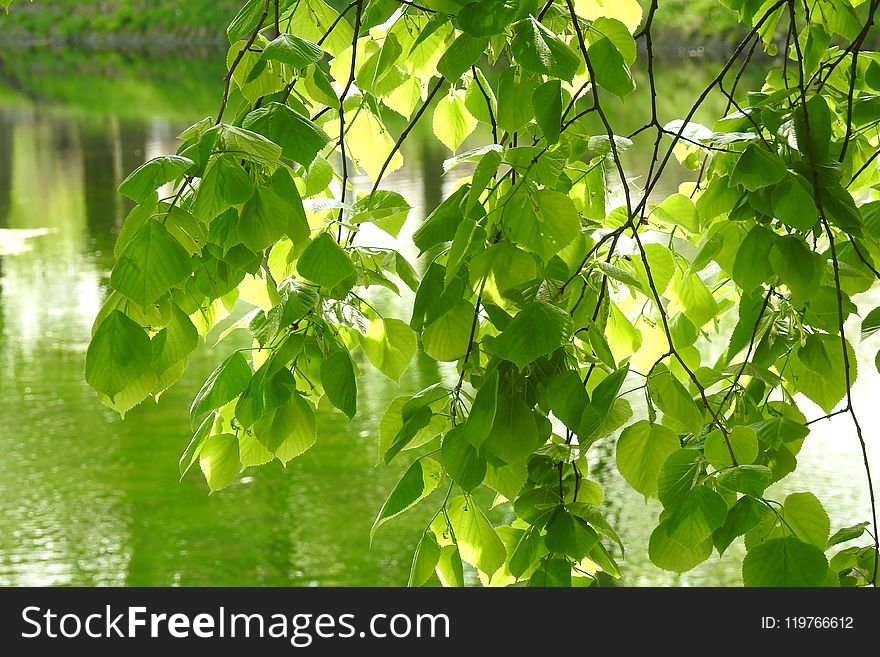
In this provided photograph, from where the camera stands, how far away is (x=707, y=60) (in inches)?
846

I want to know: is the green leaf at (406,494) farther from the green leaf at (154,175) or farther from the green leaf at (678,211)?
the green leaf at (678,211)

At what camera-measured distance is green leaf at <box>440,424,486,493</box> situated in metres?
0.64

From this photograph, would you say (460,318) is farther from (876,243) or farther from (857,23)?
(857,23)

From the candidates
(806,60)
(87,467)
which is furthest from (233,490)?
(806,60)

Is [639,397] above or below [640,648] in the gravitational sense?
above

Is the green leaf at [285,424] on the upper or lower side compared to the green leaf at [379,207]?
lower

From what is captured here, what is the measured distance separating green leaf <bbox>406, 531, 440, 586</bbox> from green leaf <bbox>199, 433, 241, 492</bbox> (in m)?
0.13

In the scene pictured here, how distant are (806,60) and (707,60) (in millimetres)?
21547

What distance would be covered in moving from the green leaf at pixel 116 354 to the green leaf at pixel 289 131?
132mm

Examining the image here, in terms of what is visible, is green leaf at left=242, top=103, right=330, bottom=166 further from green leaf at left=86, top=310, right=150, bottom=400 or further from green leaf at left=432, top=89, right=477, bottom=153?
green leaf at left=432, top=89, right=477, bottom=153

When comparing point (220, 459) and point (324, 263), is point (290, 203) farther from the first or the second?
point (220, 459)

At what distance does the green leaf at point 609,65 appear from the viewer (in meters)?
0.74

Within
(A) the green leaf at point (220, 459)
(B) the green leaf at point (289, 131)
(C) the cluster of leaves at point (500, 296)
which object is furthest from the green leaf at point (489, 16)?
(A) the green leaf at point (220, 459)

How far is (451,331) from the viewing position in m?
0.69
